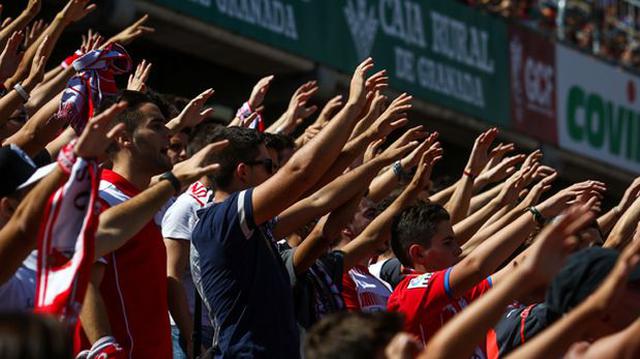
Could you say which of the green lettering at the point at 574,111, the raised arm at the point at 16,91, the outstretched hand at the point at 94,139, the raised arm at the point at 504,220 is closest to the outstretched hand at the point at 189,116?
the raised arm at the point at 16,91

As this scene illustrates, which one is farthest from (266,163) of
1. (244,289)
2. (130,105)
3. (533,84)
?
(533,84)

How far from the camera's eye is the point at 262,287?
5.65 m

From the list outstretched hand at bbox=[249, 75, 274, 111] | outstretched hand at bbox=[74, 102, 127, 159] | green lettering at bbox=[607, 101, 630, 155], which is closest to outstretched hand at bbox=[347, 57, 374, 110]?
outstretched hand at bbox=[74, 102, 127, 159]

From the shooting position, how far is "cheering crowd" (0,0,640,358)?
396 centimetres

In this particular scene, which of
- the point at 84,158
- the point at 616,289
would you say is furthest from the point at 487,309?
the point at 84,158

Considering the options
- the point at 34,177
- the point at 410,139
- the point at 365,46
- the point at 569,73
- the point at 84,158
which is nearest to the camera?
the point at 84,158

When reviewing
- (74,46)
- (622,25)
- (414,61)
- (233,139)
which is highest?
(233,139)

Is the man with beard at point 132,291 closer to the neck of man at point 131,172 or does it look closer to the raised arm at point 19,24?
the neck of man at point 131,172

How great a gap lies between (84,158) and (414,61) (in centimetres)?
1242

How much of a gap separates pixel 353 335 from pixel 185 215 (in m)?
2.89

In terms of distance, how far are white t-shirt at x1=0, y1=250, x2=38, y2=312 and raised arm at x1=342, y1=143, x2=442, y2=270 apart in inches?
74.1

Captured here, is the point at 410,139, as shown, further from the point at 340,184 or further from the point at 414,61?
the point at 414,61

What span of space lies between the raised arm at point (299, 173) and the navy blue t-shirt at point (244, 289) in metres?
0.14

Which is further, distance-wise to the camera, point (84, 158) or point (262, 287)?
point (262, 287)
